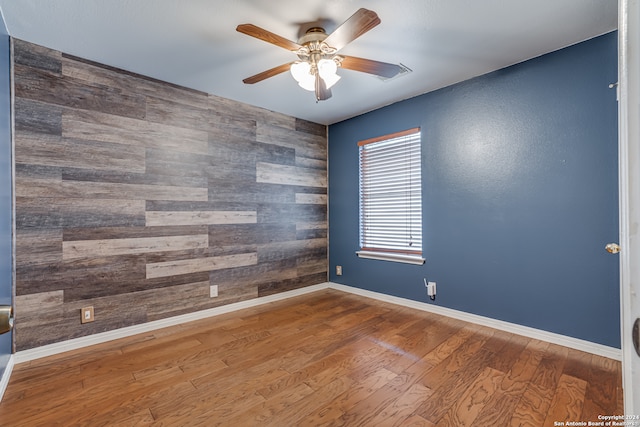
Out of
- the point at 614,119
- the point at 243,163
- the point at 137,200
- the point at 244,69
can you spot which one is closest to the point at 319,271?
the point at 243,163

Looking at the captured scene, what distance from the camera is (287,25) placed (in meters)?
2.05

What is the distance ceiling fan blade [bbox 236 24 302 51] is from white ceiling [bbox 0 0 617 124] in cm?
20

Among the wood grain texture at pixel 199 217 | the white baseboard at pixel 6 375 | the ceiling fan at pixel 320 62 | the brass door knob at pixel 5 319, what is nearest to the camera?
the brass door knob at pixel 5 319

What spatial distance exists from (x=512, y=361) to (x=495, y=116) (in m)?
2.05

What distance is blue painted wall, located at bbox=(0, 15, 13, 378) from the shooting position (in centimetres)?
190

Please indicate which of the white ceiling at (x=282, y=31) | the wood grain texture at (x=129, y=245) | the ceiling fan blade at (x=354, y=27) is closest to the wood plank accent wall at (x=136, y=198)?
the wood grain texture at (x=129, y=245)

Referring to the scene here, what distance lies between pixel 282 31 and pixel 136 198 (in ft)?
6.33

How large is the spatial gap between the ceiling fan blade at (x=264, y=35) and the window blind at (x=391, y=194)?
6.13 ft

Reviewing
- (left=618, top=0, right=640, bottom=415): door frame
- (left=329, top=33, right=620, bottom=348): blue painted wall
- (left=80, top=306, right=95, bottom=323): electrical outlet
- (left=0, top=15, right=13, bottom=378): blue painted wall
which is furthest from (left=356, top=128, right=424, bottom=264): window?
(left=0, top=15, right=13, bottom=378): blue painted wall

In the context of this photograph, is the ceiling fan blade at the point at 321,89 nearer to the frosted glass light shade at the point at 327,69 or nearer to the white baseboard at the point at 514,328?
the frosted glass light shade at the point at 327,69

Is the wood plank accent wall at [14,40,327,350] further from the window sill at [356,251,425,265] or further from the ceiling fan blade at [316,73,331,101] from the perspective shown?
the ceiling fan blade at [316,73,331,101]

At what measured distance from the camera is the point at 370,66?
2.13m

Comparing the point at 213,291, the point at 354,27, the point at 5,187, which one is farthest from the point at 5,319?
the point at 213,291

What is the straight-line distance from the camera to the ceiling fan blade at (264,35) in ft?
5.58
